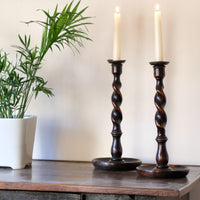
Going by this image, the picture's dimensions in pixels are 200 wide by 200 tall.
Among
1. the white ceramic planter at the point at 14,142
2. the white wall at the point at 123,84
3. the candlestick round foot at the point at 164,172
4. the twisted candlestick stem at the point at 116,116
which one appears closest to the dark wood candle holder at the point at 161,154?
the candlestick round foot at the point at 164,172

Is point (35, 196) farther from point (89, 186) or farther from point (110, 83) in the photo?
point (110, 83)

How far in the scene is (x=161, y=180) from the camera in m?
1.10

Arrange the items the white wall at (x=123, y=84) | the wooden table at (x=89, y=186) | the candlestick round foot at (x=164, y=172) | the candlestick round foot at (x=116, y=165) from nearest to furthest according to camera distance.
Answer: the wooden table at (x=89, y=186)
the candlestick round foot at (x=164, y=172)
the candlestick round foot at (x=116, y=165)
the white wall at (x=123, y=84)

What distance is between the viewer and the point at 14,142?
1308 millimetres

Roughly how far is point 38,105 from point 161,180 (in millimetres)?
649

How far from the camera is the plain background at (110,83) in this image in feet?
4.65

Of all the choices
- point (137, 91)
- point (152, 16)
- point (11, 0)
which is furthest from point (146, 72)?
point (11, 0)

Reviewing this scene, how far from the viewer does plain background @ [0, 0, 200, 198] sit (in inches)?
55.8

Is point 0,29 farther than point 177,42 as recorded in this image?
Yes

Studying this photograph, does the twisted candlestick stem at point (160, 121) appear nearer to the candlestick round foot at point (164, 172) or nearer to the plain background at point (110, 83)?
the candlestick round foot at point (164, 172)

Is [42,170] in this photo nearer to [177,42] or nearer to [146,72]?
[146,72]

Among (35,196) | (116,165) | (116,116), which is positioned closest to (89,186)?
(35,196)

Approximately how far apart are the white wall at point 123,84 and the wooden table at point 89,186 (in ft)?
0.81

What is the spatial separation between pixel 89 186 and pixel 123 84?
0.55 m
